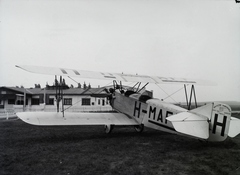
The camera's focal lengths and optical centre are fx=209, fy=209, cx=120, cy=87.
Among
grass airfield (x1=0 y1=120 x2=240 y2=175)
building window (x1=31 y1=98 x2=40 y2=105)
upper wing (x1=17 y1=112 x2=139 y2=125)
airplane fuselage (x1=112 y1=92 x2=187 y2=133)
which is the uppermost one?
airplane fuselage (x1=112 y1=92 x2=187 y2=133)

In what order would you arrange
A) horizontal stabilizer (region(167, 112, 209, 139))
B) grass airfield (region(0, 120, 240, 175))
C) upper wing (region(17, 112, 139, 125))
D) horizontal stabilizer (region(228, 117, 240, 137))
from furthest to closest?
upper wing (region(17, 112, 139, 125)), horizontal stabilizer (region(228, 117, 240, 137)), horizontal stabilizer (region(167, 112, 209, 139)), grass airfield (region(0, 120, 240, 175))

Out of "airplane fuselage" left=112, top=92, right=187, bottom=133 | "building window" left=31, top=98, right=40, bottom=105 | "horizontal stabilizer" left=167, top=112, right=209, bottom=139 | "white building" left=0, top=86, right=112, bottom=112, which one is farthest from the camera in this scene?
"building window" left=31, top=98, right=40, bottom=105

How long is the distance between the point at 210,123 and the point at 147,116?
9.19ft

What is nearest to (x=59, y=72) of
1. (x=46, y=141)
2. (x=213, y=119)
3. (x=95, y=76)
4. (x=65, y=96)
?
(x=95, y=76)

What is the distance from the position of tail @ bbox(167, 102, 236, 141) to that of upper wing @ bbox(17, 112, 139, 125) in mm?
3433

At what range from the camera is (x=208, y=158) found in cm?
512

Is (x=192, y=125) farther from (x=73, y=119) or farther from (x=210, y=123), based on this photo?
(x=73, y=119)

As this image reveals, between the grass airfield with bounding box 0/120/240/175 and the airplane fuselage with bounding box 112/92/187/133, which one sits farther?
the airplane fuselage with bounding box 112/92/187/133

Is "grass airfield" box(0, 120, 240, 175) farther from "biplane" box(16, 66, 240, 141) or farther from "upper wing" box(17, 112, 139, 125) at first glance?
"upper wing" box(17, 112, 139, 125)

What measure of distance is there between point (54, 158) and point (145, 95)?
15.2 ft

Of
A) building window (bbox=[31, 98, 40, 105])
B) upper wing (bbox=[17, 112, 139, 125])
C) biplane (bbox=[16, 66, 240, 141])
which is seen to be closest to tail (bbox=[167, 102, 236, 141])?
biplane (bbox=[16, 66, 240, 141])

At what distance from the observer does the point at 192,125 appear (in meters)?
5.56

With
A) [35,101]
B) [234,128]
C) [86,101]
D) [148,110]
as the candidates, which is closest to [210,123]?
[234,128]

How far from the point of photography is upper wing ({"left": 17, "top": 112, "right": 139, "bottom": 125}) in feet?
24.7
